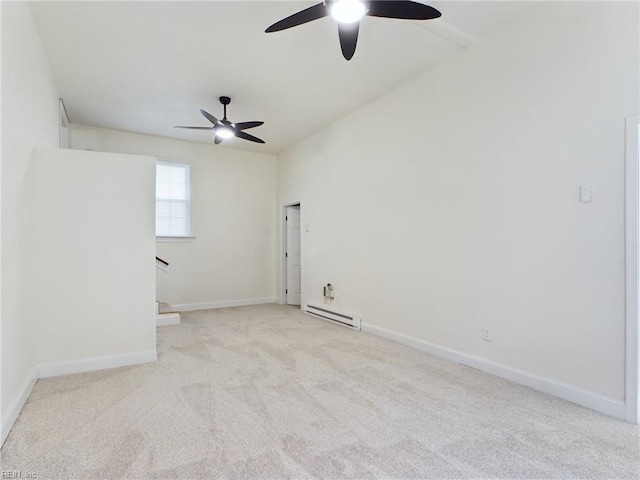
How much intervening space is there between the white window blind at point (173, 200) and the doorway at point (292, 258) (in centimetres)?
186

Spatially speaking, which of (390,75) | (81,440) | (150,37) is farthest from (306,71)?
(81,440)

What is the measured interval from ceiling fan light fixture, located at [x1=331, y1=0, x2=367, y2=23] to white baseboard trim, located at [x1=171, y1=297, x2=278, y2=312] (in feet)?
18.2

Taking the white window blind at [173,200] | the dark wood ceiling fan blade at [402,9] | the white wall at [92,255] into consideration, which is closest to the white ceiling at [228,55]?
the dark wood ceiling fan blade at [402,9]

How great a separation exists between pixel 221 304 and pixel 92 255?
11.9 ft

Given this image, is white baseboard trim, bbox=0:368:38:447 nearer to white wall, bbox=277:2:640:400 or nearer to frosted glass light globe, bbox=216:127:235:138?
frosted glass light globe, bbox=216:127:235:138

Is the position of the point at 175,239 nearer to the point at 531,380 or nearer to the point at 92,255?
the point at 92,255

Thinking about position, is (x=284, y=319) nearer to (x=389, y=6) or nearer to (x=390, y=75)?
(x=390, y=75)

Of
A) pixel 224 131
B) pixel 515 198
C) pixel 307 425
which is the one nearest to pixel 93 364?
pixel 307 425

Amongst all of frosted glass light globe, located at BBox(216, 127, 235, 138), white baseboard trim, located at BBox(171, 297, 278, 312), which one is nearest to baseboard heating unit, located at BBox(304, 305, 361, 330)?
white baseboard trim, located at BBox(171, 297, 278, 312)

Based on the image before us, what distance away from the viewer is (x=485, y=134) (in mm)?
3289

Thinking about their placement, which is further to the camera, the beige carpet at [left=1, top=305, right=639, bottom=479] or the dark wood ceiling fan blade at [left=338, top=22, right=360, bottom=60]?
the dark wood ceiling fan blade at [left=338, top=22, right=360, bottom=60]

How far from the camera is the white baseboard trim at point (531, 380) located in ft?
7.93

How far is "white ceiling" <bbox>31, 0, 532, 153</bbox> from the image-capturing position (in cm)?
296

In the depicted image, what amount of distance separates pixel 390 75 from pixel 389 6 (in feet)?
6.31
